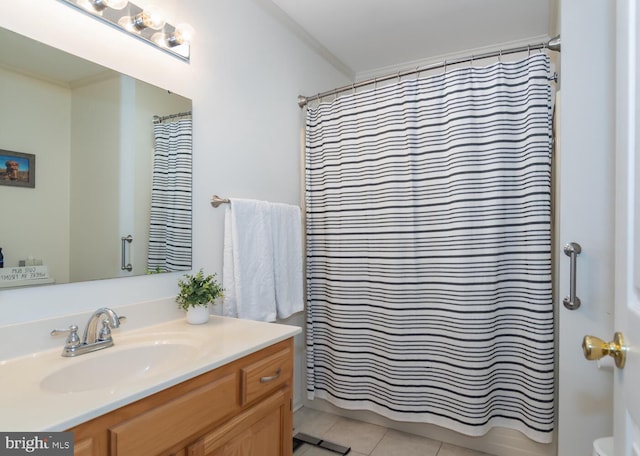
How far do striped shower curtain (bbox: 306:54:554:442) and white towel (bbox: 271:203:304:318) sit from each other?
230 millimetres

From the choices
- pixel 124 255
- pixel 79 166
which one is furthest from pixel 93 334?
pixel 79 166

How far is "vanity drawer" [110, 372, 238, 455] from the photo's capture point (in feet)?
2.83

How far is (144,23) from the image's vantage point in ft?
4.72

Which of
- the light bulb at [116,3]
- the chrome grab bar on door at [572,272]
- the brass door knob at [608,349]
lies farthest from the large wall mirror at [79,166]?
the chrome grab bar on door at [572,272]

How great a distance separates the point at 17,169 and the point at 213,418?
3.16 ft

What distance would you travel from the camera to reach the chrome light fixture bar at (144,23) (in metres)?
1.33

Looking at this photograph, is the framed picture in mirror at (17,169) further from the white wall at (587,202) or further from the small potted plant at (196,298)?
the white wall at (587,202)

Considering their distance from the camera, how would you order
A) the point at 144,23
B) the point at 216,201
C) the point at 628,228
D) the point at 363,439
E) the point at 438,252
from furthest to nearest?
the point at 363,439 → the point at 438,252 → the point at 216,201 → the point at 144,23 → the point at 628,228

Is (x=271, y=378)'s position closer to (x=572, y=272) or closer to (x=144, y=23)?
(x=572, y=272)

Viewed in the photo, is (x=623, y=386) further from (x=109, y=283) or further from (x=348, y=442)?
(x=348, y=442)

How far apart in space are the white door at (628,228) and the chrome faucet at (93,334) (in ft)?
4.41

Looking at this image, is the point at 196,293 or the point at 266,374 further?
the point at 196,293

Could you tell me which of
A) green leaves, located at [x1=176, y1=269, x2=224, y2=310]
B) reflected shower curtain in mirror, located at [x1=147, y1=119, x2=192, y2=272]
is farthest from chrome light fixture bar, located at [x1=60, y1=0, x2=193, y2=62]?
green leaves, located at [x1=176, y1=269, x2=224, y2=310]

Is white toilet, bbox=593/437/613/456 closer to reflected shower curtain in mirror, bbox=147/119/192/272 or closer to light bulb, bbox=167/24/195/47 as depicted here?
reflected shower curtain in mirror, bbox=147/119/192/272
